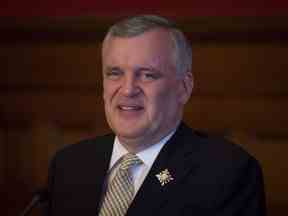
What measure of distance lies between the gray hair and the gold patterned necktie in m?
0.34

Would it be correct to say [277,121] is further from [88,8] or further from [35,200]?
[35,200]

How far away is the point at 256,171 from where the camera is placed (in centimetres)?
211

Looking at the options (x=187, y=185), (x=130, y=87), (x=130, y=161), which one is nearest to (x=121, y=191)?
(x=130, y=161)

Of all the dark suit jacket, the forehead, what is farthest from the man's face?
the dark suit jacket

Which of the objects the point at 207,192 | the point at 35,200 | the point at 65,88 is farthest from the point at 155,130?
the point at 65,88

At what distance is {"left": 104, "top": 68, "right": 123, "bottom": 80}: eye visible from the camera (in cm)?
217

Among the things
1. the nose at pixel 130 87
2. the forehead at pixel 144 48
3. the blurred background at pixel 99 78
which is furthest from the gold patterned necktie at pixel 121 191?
the blurred background at pixel 99 78

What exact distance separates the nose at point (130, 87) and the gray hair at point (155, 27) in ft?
0.47

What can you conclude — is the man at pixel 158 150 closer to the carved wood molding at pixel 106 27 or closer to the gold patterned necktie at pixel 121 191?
the gold patterned necktie at pixel 121 191

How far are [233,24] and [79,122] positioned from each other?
1.04 metres

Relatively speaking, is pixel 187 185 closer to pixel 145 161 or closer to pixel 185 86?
pixel 145 161

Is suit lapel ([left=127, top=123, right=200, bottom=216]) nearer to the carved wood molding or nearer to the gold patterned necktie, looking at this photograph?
the gold patterned necktie

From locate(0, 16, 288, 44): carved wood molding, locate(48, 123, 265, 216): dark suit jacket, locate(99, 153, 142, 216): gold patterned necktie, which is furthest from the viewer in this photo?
locate(0, 16, 288, 44): carved wood molding

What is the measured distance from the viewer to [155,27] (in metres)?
2.15
